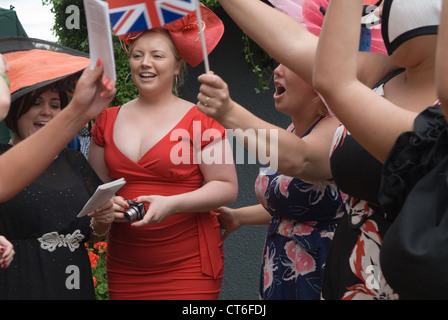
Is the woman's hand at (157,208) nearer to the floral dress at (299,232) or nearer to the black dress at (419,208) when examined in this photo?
the floral dress at (299,232)

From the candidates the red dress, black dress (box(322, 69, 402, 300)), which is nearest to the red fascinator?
the red dress

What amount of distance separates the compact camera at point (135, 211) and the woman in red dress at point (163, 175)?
0.60 feet

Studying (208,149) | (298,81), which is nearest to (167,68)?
(208,149)

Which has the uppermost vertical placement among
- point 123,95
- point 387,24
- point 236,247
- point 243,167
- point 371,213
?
point 387,24

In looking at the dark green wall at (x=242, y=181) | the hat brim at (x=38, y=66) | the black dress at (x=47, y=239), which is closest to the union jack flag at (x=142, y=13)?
the hat brim at (x=38, y=66)

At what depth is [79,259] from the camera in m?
2.46

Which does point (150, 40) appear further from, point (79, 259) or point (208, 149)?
point (79, 259)

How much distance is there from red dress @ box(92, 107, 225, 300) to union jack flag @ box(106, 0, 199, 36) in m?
0.68

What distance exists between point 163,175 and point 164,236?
0.96 ft

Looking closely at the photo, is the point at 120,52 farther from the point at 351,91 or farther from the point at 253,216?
the point at 351,91

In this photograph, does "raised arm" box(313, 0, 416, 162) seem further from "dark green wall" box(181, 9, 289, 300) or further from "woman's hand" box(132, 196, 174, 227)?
"dark green wall" box(181, 9, 289, 300)

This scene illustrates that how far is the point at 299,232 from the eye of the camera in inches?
103

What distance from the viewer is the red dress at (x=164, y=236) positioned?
279cm

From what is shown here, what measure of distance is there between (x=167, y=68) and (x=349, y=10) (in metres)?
1.57
